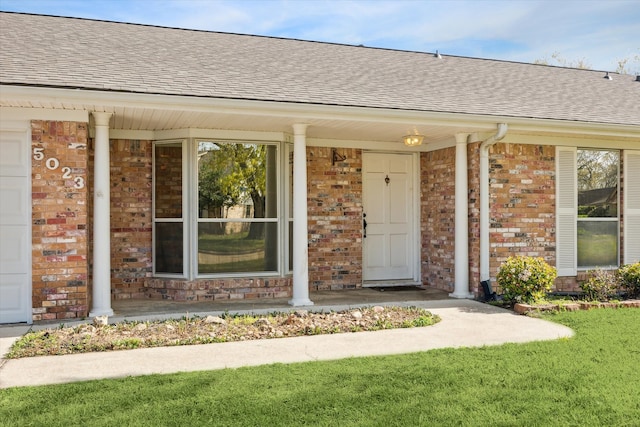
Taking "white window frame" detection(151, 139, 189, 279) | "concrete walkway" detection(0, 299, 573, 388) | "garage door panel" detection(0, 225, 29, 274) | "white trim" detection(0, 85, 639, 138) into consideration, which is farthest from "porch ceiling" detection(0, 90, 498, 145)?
"concrete walkway" detection(0, 299, 573, 388)

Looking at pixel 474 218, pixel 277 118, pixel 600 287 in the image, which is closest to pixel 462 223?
pixel 474 218

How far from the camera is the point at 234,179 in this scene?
8.62 meters

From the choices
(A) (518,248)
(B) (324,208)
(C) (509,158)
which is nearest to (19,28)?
(B) (324,208)

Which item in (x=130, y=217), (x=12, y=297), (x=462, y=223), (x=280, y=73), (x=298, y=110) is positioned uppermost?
(x=280, y=73)

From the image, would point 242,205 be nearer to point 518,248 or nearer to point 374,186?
point 374,186

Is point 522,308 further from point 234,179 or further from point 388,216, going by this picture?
point 234,179

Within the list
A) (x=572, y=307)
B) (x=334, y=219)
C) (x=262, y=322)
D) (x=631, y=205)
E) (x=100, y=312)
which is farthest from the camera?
(x=334, y=219)

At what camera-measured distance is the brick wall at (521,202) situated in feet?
29.0

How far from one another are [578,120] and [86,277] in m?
7.36

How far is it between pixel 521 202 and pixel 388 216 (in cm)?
237

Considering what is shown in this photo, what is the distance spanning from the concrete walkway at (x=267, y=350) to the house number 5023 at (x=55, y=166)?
5.96 feet

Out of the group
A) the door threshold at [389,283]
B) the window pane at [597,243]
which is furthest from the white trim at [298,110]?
the door threshold at [389,283]

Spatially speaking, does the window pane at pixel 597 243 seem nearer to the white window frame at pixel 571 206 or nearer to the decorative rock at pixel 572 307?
the white window frame at pixel 571 206

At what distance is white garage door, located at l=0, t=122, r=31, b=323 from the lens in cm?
677
